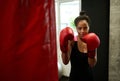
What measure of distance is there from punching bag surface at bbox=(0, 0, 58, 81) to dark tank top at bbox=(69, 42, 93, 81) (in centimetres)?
92

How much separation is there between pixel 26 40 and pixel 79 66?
1.08 metres

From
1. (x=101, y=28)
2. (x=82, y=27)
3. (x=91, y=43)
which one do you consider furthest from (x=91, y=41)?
(x=101, y=28)

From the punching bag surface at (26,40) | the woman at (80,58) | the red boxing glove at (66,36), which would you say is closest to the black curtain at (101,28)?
the woman at (80,58)

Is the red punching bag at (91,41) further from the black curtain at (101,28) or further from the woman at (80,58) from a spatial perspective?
the black curtain at (101,28)

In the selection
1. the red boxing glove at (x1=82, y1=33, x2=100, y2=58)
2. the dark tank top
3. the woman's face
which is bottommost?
the dark tank top

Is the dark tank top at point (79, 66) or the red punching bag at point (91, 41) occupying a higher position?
the red punching bag at point (91, 41)

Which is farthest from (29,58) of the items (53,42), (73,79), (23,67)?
(73,79)

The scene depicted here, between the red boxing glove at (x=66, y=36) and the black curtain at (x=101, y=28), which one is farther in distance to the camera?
the black curtain at (x=101, y=28)

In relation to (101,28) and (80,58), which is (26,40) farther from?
(101,28)

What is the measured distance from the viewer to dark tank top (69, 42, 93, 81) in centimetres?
164

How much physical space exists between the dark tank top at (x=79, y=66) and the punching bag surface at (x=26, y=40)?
0.92m

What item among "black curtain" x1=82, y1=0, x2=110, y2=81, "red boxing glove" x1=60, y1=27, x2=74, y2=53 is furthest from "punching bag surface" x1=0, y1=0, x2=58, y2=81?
"black curtain" x1=82, y1=0, x2=110, y2=81

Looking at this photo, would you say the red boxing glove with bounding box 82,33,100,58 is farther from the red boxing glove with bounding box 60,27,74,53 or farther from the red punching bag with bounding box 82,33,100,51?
the red boxing glove with bounding box 60,27,74,53

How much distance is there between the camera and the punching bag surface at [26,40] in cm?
60
